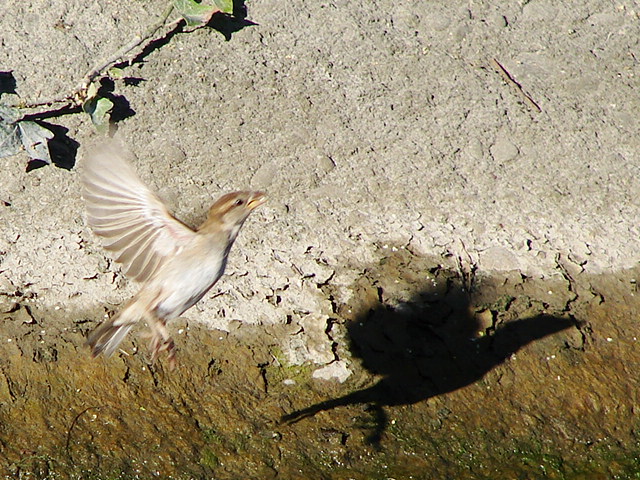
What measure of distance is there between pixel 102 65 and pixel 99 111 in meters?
0.36

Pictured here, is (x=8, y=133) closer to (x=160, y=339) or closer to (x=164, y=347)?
(x=160, y=339)

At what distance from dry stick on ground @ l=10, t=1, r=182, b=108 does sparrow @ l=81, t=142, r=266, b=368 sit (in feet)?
4.10

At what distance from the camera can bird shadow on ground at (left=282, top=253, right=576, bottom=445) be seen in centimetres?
462

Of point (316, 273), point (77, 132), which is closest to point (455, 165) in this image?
point (316, 273)

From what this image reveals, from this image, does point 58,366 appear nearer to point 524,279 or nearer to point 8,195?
point 8,195

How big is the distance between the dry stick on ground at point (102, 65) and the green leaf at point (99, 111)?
0.07 metres

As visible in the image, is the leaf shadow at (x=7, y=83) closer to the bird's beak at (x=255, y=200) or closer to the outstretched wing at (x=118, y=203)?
the outstretched wing at (x=118, y=203)

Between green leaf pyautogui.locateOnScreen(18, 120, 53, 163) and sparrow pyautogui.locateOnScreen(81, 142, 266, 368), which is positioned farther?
green leaf pyautogui.locateOnScreen(18, 120, 53, 163)

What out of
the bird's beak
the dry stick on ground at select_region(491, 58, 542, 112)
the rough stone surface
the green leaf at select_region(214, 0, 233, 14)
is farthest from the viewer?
the dry stick on ground at select_region(491, 58, 542, 112)

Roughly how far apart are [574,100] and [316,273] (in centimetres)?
219

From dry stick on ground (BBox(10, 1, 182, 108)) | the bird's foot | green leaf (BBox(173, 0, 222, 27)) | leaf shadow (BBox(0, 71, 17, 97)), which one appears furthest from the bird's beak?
leaf shadow (BBox(0, 71, 17, 97))

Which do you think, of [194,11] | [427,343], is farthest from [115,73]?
[427,343]

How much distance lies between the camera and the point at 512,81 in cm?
582

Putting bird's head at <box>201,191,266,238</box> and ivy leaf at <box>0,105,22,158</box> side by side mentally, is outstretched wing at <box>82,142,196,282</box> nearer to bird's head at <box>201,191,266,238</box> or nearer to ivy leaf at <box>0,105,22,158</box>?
bird's head at <box>201,191,266,238</box>
